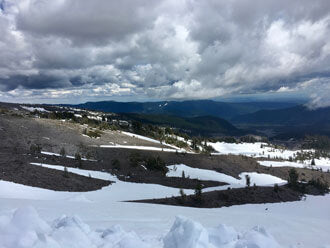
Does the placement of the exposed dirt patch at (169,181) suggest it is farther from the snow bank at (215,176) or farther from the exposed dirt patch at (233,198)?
the snow bank at (215,176)

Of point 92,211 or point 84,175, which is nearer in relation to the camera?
point 92,211

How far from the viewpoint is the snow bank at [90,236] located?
554 centimetres

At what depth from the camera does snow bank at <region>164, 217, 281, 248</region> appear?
6.38m

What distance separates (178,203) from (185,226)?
1385cm

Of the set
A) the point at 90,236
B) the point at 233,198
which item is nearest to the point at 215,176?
the point at 233,198

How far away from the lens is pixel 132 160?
39406 mm

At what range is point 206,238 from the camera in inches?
258

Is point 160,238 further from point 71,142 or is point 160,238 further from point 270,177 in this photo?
point 270,177

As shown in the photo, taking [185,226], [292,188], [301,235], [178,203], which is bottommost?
[292,188]

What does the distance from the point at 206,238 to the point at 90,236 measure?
3.02 metres

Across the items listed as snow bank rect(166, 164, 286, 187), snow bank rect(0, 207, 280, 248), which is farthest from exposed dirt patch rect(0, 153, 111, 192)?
snow bank rect(166, 164, 286, 187)

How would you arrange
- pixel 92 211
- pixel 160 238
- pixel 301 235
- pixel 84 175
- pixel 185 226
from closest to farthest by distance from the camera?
1. pixel 185 226
2. pixel 160 238
3. pixel 301 235
4. pixel 92 211
5. pixel 84 175

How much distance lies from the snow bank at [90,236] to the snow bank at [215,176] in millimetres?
30665

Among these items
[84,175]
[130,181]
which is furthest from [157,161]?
[84,175]
